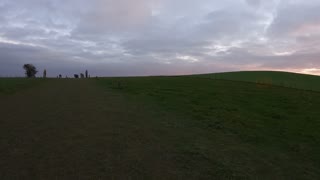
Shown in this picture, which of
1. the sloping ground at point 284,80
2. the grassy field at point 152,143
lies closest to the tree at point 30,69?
the sloping ground at point 284,80

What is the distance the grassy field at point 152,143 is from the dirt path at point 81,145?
0.06ft

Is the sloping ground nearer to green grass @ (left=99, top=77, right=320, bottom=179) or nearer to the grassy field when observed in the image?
green grass @ (left=99, top=77, right=320, bottom=179)

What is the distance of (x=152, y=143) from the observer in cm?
977

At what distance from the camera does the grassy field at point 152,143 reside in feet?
25.0

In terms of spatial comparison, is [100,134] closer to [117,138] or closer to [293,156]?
[117,138]

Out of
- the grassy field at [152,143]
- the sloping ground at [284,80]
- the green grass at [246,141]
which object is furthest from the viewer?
the sloping ground at [284,80]

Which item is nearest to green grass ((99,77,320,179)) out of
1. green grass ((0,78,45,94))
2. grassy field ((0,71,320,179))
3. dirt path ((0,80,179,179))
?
grassy field ((0,71,320,179))

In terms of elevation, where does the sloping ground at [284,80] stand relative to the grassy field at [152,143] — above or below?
above

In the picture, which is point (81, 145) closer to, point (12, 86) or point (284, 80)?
point (12, 86)

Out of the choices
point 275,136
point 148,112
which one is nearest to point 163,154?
point 275,136

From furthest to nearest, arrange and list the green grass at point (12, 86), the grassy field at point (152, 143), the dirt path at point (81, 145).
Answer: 1. the green grass at point (12, 86)
2. the grassy field at point (152, 143)
3. the dirt path at point (81, 145)

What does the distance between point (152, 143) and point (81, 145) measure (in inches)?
67.9

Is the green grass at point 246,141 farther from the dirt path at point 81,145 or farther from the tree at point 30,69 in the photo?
the tree at point 30,69

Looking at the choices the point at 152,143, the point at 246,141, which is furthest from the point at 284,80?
the point at 152,143
